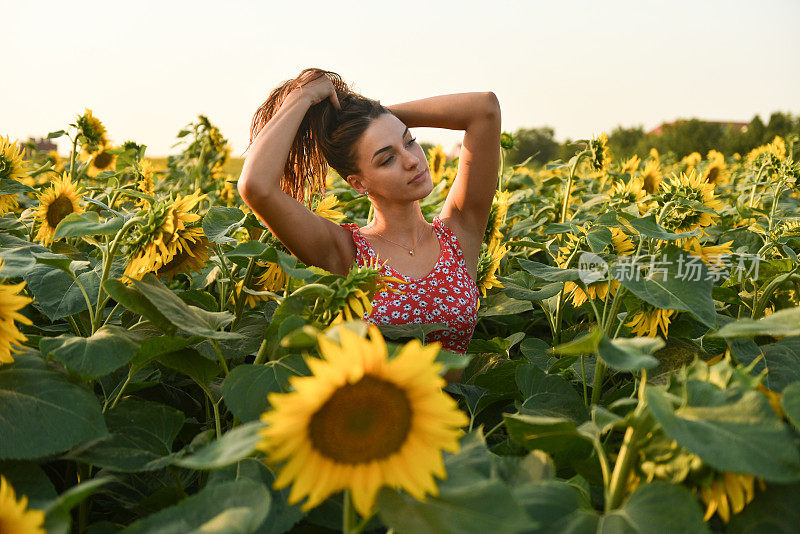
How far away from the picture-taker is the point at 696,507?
75 cm

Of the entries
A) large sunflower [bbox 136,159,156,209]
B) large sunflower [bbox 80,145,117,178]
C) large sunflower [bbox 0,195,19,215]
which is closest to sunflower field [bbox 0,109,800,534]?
large sunflower [bbox 0,195,19,215]

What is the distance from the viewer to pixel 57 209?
218cm

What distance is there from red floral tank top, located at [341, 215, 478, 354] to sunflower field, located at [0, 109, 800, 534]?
0.27 metres

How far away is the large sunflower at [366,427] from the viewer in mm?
733

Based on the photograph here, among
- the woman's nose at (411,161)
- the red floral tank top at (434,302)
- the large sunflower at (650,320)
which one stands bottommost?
the red floral tank top at (434,302)

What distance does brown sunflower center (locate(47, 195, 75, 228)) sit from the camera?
217 cm

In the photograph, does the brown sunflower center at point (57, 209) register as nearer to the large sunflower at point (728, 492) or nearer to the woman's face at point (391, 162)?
the woman's face at point (391, 162)

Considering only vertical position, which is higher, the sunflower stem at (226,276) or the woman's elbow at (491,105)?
the woman's elbow at (491,105)

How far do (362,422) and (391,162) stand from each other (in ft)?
4.99

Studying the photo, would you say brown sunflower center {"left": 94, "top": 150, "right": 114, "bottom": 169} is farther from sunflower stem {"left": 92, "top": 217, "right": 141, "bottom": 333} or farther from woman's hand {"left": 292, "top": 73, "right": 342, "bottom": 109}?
sunflower stem {"left": 92, "top": 217, "right": 141, "bottom": 333}

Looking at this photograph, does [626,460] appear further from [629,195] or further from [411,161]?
[629,195]

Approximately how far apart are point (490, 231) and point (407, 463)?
197 cm

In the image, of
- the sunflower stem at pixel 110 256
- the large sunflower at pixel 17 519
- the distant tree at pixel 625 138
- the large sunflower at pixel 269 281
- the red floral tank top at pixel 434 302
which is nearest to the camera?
Result: the large sunflower at pixel 17 519

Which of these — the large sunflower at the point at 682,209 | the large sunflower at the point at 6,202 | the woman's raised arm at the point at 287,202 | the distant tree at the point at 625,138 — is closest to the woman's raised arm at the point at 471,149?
the woman's raised arm at the point at 287,202
